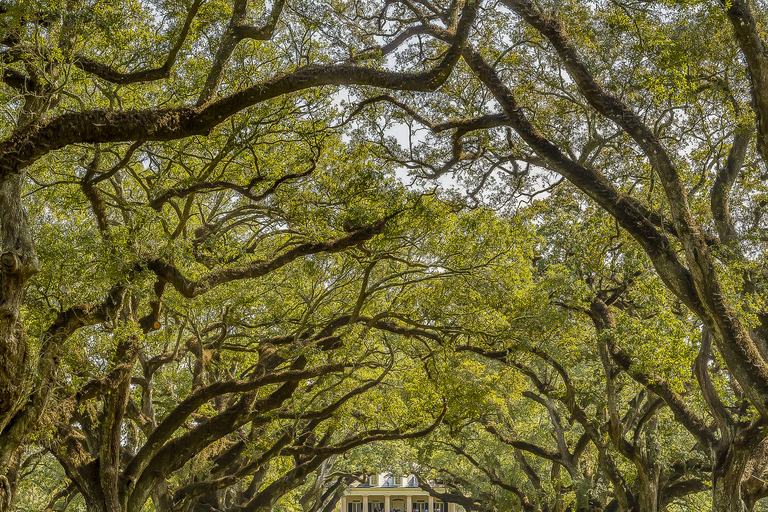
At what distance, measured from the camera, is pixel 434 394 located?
12195mm

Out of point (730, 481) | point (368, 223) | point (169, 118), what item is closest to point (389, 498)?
point (730, 481)

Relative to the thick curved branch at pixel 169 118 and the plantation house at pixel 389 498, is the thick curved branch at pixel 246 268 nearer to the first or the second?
the thick curved branch at pixel 169 118

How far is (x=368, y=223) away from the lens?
29.7 feet

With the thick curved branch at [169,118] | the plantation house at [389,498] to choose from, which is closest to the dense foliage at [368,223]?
the thick curved branch at [169,118]

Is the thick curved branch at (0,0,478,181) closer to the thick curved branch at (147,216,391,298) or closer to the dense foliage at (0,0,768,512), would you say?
the dense foliage at (0,0,768,512)

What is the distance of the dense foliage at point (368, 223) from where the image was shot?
6.85 meters

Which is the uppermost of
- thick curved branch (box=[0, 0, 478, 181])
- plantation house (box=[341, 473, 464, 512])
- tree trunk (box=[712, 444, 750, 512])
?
thick curved branch (box=[0, 0, 478, 181])

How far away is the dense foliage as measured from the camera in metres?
6.85

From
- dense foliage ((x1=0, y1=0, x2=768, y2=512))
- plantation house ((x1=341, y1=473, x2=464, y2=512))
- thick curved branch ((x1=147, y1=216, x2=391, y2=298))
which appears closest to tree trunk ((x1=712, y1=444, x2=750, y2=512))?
dense foliage ((x1=0, y1=0, x2=768, y2=512))

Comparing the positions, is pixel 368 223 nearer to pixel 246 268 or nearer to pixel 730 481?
pixel 246 268

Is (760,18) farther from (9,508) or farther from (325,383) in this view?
(9,508)

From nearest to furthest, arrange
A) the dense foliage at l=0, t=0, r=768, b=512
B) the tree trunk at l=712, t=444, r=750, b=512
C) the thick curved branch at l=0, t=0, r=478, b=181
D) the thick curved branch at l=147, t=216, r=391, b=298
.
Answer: the thick curved branch at l=0, t=0, r=478, b=181
the dense foliage at l=0, t=0, r=768, b=512
the thick curved branch at l=147, t=216, r=391, b=298
the tree trunk at l=712, t=444, r=750, b=512

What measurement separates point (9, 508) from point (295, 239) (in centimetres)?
530

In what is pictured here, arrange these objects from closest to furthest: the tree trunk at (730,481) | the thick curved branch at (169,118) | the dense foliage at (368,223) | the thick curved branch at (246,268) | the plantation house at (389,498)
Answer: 1. the thick curved branch at (169,118)
2. the dense foliage at (368,223)
3. the thick curved branch at (246,268)
4. the tree trunk at (730,481)
5. the plantation house at (389,498)
